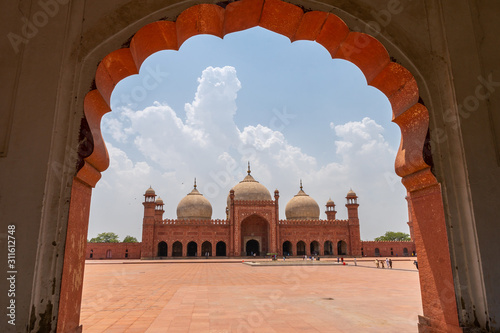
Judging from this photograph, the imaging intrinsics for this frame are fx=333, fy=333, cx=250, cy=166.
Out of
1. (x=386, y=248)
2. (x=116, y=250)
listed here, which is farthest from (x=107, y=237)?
(x=386, y=248)

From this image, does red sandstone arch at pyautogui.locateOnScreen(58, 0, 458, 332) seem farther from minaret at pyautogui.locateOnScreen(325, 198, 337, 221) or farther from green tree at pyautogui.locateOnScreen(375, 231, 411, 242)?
green tree at pyautogui.locateOnScreen(375, 231, 411, 242)

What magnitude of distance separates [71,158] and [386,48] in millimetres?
3060

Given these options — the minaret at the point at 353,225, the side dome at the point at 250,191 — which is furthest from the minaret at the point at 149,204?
the minaret at the point at 353,225

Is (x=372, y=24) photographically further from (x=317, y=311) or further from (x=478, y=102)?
(x=317, y=311)

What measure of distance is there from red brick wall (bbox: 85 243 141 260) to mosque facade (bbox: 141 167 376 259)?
7.47ft

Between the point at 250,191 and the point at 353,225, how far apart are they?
11.8 m

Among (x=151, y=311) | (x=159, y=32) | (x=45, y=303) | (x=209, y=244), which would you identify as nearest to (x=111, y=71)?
(x=159, y=32)

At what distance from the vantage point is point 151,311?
540 cm

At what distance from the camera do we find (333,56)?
3873 millimetres

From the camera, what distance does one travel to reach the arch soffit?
10.2 feet

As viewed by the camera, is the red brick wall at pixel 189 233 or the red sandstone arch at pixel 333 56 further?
the red brick wall at pixel 189 233

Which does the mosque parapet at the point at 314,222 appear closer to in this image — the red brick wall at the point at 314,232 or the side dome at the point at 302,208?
the red brick wall at the point at 314,232

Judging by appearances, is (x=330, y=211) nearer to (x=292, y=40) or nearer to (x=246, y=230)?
(x=246, y=230)

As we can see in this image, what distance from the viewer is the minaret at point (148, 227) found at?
32062 millimetres
